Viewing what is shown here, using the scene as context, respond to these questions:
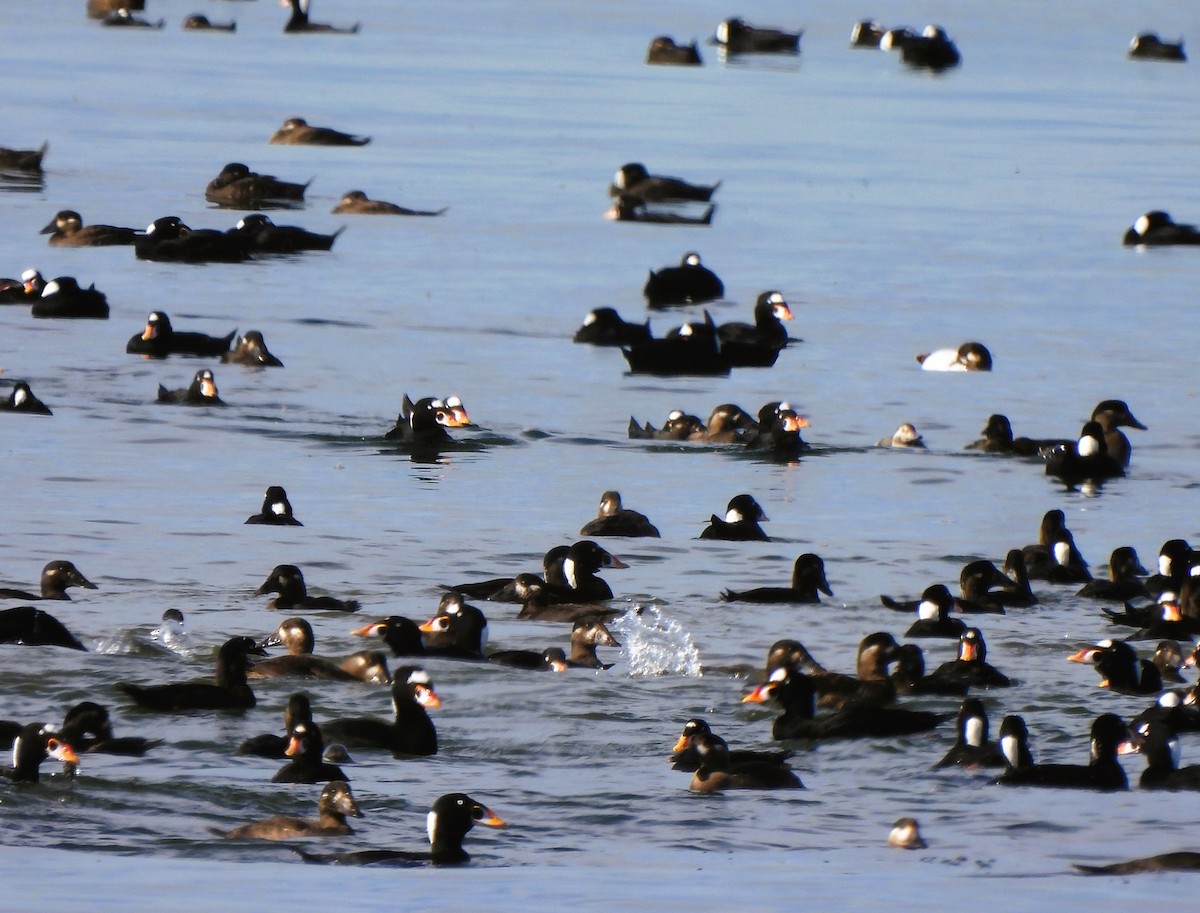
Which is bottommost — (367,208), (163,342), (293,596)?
(293,596)

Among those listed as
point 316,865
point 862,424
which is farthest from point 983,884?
point 862,424

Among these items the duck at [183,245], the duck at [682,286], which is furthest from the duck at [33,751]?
the duck at [183,245]

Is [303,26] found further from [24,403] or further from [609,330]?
[24,403]

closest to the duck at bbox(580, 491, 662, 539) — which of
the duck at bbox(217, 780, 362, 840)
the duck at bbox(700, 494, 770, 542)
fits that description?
the duck at bbox(700, 494, 770, 542)

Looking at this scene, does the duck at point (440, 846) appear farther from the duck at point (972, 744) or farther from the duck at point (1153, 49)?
the duck at point (1153, 49)

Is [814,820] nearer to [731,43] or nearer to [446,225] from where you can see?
[446,225]

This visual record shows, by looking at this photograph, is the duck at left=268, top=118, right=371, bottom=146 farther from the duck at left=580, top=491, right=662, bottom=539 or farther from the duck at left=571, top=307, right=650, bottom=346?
the duck at left=580, top=491, right=662, bottom=539

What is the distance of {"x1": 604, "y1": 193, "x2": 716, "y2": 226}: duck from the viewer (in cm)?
4206

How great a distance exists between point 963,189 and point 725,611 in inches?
1126

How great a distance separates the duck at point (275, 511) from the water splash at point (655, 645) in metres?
3.32

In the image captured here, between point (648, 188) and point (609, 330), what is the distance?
14083 millimetres

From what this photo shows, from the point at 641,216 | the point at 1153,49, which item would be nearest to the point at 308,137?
the point at 641,216

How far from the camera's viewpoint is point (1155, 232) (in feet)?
129

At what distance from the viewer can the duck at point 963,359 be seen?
28.6 metres
